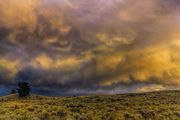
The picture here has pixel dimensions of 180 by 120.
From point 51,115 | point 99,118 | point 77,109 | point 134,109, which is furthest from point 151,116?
point 51,115

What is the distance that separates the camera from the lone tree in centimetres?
8206

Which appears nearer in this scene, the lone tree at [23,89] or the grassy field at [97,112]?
the grassy field at [97,112]

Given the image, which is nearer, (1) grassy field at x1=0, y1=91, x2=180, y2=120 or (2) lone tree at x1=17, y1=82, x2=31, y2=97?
(1) grassy field at x1=0, y1=91, x2=180, y2=120

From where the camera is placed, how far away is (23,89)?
82562 mm

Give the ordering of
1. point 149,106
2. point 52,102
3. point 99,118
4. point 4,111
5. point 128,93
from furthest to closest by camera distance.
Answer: point 128,93, point 52,102, point 149,106, point 4,111, point 99,118

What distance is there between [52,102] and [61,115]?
14977 mm

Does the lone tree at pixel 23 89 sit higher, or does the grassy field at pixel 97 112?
the lone tree at pixel 23 89

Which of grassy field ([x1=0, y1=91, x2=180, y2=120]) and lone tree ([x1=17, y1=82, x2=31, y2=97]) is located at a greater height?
lone tree ([x1=17, y1=82, x2=31, y2=97])

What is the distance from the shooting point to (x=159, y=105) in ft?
208

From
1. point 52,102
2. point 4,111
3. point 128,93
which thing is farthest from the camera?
point 128,93

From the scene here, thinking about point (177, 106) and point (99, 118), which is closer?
point (99, 118)

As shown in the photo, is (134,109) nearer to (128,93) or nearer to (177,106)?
(177,106)

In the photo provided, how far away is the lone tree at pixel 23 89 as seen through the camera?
82.1 meters

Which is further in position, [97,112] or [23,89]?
[23,89]
